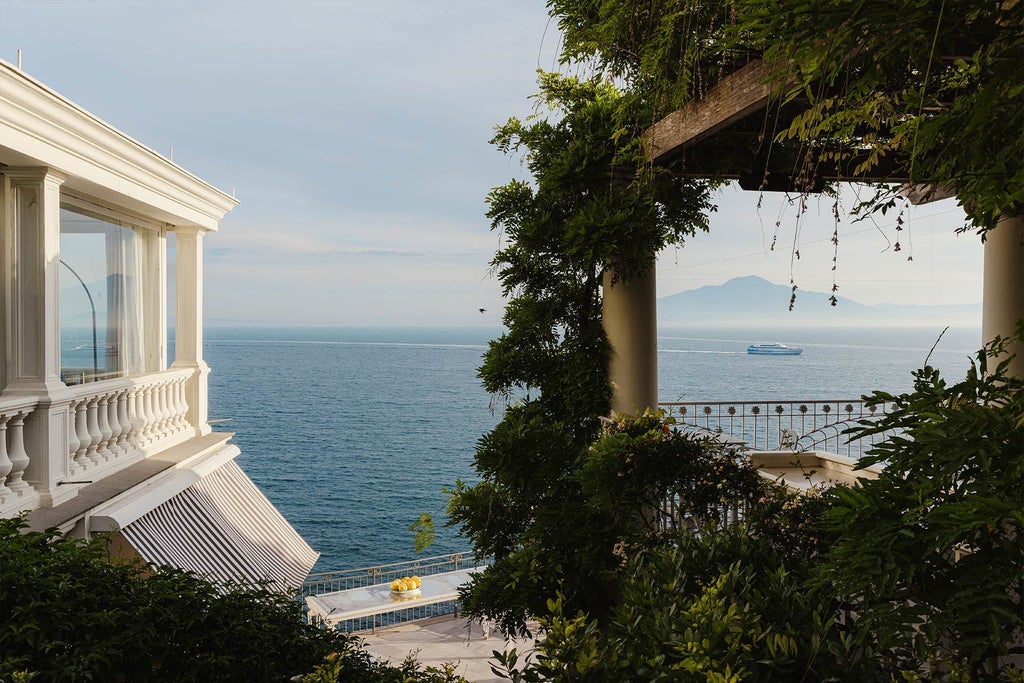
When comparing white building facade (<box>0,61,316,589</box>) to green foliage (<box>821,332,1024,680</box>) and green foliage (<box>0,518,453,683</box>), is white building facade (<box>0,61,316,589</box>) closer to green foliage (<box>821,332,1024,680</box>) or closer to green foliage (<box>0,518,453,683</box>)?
green foliage (<box>0,518,453,683</box>)

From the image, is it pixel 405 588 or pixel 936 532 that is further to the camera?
pixel 405 588

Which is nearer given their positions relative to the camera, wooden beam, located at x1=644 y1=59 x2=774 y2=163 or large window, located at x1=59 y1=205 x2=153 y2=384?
wooden beam, located at x1=644 y1=59 x2=774 y2=163

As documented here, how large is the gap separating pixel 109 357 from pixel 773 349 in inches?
3531

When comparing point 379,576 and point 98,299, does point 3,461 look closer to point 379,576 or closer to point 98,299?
point 98,299

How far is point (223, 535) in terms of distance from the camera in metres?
5.99

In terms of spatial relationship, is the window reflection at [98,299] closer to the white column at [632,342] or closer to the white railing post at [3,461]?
the white railing post at [3,461]

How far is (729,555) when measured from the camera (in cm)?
245

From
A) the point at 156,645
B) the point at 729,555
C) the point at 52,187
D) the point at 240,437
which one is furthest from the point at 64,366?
the point at 240,437

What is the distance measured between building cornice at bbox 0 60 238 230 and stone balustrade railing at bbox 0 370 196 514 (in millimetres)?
1433

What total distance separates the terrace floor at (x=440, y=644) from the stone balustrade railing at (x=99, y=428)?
4.63m

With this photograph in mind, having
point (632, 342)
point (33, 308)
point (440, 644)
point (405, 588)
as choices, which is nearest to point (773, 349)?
point (405, 588)

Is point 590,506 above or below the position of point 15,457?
below

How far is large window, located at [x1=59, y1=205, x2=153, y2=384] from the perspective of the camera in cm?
578

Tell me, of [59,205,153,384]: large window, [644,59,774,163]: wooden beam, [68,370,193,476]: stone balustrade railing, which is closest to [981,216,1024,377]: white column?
[644,59,774,163]: wooden beam
